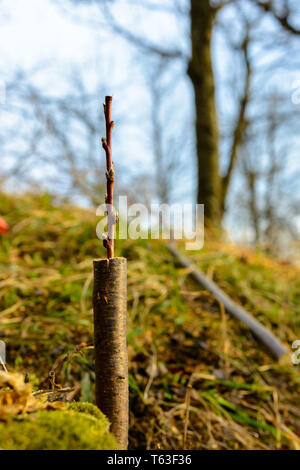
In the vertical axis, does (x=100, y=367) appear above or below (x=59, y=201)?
below

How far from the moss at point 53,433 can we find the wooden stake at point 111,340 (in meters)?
0.13

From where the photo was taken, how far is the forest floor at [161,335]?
4.38 feet

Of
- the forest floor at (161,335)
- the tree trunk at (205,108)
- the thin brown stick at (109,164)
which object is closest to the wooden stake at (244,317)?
the forest floor at (161,335)

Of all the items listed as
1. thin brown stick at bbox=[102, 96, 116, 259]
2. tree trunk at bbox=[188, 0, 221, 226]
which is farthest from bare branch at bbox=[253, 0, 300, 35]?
thin brown stick at bbox=[102, 96, 116, 259]

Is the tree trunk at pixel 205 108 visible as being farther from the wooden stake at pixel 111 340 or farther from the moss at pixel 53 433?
the moss at pixel 53 433

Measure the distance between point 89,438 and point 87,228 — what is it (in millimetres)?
1976

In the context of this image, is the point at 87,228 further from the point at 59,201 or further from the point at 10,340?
the point at 10,340

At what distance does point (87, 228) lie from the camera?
2496 millimetres

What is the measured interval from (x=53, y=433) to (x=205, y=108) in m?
4.86

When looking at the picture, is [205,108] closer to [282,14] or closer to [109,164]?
[282,14]

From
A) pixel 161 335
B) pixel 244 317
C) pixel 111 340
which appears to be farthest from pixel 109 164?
pixel 244 317

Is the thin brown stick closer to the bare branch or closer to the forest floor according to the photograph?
the forest floor

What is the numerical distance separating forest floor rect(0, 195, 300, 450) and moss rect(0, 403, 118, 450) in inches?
7.6
